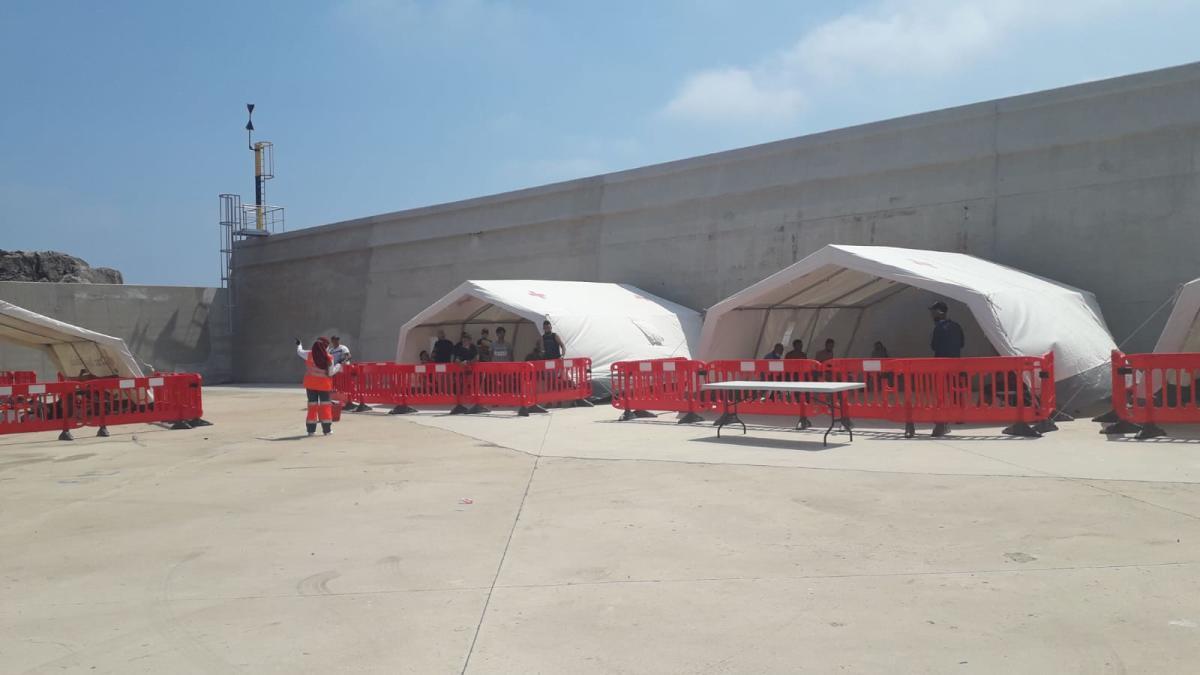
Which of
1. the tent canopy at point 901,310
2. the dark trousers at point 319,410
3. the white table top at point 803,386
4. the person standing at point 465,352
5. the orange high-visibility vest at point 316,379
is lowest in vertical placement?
the dark trousers at point 319,410

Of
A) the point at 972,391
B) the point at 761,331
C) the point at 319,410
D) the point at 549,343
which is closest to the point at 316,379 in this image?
the point at 319,410

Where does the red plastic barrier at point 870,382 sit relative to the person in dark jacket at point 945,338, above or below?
below

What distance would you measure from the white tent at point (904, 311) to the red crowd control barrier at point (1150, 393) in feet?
5.70

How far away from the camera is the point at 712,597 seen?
17.3 ft

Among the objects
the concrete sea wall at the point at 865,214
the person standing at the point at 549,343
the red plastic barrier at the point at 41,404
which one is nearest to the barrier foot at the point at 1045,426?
the concrete sea wall at the point at 865,214

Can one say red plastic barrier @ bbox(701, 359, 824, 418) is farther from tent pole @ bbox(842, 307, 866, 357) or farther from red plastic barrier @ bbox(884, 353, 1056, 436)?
tent pole @ bbox(842, 307, 866, 357)

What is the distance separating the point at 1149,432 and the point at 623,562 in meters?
8.28

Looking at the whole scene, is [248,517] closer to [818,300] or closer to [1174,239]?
[818,300]

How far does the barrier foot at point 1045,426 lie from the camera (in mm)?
12039

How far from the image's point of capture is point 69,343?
20.4 meters

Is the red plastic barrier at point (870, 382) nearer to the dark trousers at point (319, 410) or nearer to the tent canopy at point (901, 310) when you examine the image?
the tent canopy at point (901, 310)

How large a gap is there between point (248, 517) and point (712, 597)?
15.0 feet

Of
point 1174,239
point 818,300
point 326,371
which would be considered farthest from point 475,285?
point 1174,239

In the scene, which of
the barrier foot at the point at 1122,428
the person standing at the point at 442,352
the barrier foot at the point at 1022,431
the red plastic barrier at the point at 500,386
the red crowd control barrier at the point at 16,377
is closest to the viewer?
the barrier foot at the point at 1122,428
